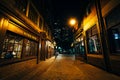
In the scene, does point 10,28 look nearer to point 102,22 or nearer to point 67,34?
point 102,22

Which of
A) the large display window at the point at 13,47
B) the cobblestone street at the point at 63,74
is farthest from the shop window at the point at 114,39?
the large display window at the point at 13,47

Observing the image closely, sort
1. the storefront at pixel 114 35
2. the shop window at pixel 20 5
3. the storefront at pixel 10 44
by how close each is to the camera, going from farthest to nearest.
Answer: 1. the shop window at pixel 20 5
2. the storefront at pixel 114 35
3. the storefront at pixel 10 44

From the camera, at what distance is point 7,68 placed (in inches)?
193

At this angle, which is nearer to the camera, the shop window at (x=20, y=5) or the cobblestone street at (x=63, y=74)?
the cobblestone street at (x=63, y=74)

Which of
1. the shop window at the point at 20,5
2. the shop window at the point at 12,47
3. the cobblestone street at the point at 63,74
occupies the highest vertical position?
the shop window at the point at 20,5

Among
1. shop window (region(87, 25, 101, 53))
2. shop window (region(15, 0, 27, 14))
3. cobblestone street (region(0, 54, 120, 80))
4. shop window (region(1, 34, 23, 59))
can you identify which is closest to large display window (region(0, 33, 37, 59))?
shop window (region(1, 34, 23, 59))

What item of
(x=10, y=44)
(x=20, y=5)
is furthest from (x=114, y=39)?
(x=20, y=5)

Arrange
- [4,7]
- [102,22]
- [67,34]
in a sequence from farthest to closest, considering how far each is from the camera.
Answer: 1. [67,34]
2. [102,22]
3. [4,7]

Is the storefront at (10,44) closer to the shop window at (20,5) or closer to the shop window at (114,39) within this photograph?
the shop window at (20,5)

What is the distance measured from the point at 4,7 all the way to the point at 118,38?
25.8ft

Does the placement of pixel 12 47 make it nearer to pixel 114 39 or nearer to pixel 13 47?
pixel 13 47

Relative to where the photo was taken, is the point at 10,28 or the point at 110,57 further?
the point at 110,57

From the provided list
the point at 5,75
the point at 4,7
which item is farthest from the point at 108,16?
the point at 5,75

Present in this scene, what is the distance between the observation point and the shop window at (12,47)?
16.7ft
